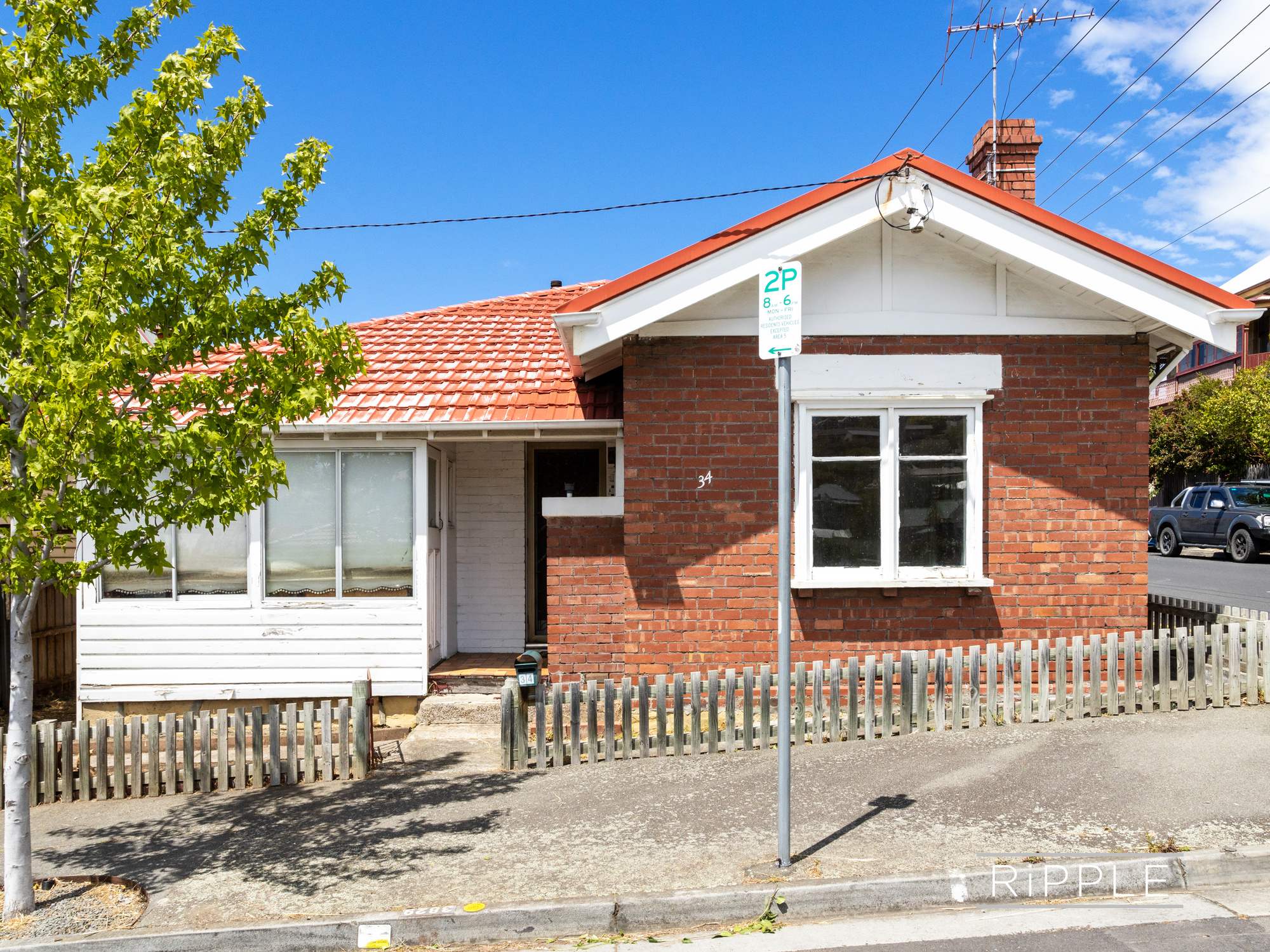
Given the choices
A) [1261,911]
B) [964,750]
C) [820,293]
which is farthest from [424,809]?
[820,293]

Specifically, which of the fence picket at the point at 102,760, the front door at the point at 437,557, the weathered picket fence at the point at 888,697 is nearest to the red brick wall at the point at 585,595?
the weathered picket fence at the point at 888,697

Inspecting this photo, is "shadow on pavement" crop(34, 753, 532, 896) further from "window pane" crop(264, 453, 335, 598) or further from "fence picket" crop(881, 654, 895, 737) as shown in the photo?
"fence picket" crop(881, 654, 895, 737)

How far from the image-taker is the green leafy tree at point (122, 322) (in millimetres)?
4598

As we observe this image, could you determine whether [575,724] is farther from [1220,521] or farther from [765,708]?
[1220,521]

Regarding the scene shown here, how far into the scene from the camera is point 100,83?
17.1 feet

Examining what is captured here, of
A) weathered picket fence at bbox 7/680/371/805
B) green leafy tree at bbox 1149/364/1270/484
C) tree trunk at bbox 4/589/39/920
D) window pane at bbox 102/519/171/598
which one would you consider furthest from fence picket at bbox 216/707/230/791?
green leafy tree at bbox 1149/364/1270/484

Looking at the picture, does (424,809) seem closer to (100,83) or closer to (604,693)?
(604,693)

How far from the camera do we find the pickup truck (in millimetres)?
23312

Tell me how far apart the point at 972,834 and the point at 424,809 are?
3.50m

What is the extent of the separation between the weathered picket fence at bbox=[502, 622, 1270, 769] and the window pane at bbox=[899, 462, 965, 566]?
929 millimetres

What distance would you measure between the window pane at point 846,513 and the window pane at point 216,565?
5.62m

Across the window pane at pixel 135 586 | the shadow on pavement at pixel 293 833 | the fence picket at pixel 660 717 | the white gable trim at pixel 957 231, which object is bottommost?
the shadow on pavement at pixel 293 833

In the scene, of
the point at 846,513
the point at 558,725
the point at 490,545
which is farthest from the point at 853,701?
the point at 490,545

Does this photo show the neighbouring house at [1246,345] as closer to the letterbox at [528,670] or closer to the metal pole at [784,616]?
the letterbox at [528,670]
